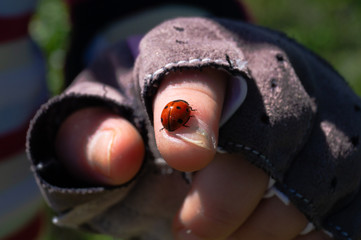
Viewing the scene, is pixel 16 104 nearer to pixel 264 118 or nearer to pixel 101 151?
pixel 101 151

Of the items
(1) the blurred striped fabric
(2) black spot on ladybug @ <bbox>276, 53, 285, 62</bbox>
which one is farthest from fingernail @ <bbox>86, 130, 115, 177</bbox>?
(1) the blurred striped fabric

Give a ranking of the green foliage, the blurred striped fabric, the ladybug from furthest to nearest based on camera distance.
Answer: the green foliage, the blurred striped fabric, the ladybug

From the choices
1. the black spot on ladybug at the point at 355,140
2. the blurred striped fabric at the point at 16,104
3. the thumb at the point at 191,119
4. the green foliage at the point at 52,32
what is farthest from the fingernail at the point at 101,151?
the green foliage at the point at 52,32

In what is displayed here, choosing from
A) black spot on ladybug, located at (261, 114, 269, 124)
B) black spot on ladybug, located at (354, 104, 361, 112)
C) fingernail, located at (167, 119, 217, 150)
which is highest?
fingernail, located at (167, 119, 217, 150)

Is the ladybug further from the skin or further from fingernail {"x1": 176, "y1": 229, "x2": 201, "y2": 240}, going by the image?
fingernail {"x1": 176, "y1": 229, "x2": 201, "y2": 240}

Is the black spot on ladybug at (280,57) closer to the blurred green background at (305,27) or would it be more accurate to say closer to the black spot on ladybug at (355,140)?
the black spot on ladybug at (355,140)

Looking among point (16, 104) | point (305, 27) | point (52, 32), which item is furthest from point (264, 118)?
point (52, 32)

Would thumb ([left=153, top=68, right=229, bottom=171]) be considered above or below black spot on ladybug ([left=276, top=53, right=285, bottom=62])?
below
